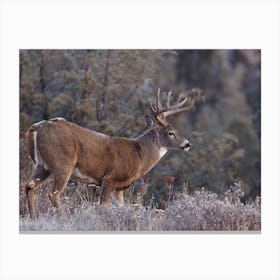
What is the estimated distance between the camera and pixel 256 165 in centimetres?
1777

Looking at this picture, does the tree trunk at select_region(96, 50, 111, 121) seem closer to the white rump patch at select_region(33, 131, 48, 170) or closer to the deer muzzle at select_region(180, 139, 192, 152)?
the deer muzzle at select_region(180, 139, 192, 152)

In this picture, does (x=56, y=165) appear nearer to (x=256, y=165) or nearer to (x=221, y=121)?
(x=256, y=165)

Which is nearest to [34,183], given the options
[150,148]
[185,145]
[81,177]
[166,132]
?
[81,177]

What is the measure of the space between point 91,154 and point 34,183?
79cm

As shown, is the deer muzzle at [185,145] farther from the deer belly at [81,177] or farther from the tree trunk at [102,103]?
the tree trunk at [102,103]

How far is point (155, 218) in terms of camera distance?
12953mm

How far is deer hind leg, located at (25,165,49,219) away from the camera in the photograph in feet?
42.6

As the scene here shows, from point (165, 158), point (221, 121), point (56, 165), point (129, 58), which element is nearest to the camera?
point (56, 165)

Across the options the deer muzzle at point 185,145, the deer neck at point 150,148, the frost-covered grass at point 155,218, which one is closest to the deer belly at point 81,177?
the frost-covered grass at point 155,218

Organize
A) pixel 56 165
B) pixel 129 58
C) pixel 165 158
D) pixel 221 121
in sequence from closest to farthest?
pixel 56 165, pixel 129 58, pixel 165 158, pixel 221 121

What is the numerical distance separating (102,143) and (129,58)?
126 inches

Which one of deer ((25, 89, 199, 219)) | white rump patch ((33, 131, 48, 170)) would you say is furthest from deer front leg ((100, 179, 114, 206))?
white rump patch ((33, 131, 48, 170))

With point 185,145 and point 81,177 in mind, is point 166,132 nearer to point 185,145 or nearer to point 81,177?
point 185,145
